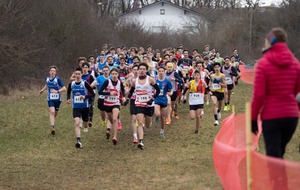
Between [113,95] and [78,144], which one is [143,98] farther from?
[78,144]

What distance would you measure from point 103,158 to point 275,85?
582cm

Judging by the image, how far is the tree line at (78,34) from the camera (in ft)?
81.7

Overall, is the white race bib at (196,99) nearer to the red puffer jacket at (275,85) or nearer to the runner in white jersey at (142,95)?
the runner in white jersey at (142,95)

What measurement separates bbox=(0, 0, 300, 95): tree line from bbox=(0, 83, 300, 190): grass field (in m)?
9.29

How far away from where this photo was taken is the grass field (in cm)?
870

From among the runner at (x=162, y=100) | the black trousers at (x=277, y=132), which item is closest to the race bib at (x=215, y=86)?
the runner at (x=162, y=100)

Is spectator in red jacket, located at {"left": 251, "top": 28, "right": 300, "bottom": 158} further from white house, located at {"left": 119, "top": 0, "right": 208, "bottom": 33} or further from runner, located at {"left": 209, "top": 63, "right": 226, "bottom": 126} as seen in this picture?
white house, located at {"left": 119, "top": 0, "right": 208, "bottom": 33}

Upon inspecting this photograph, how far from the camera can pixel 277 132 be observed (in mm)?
5789

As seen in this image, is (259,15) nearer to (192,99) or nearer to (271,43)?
(192,99)

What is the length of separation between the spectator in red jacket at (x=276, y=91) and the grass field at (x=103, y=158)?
2.48 meters

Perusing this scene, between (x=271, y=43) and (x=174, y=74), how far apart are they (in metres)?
9.85


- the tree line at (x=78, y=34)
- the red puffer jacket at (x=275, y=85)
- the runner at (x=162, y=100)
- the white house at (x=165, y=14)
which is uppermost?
the white house at (x=165, y=14)

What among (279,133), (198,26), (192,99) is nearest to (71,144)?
(192,99)

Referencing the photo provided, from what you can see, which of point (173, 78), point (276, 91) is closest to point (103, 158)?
point (173, 78)
